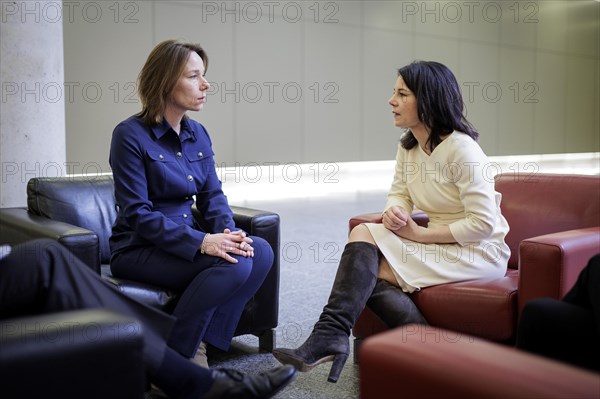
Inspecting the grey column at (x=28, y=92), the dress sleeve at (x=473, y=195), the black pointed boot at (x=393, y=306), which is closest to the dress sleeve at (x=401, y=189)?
the dress sleeve at (x=473, y=195)

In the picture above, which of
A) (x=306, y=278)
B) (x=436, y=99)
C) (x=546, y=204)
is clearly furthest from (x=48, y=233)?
(x=306, y=278)

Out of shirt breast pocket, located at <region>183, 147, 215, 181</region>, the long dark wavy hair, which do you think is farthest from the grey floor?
the long dark wavy hair

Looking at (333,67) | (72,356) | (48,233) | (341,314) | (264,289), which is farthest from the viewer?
(333,67)

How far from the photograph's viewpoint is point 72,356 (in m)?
1.56

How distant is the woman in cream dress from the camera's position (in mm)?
2705

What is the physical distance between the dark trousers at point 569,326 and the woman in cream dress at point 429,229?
3.18 feet

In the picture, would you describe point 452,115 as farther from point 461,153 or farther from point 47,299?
point 47,299

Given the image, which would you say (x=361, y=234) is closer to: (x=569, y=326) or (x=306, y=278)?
(x=569, y=326)

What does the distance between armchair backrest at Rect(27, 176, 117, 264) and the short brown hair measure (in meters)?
0.61

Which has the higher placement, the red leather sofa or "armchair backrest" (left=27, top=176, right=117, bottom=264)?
"armchair backrest" (left=27, top=176, right=117, bottom=264)

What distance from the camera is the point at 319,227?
692 centimetres

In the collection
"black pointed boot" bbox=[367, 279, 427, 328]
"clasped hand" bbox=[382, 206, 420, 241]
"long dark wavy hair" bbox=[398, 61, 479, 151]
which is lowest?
"black pointed boot" bbox=[367, 279, 427, 328]

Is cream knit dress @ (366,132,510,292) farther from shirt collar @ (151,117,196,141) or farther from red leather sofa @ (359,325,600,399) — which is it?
red leather sofa @ (359,325,600,399)

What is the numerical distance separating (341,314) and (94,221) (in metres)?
1.37
